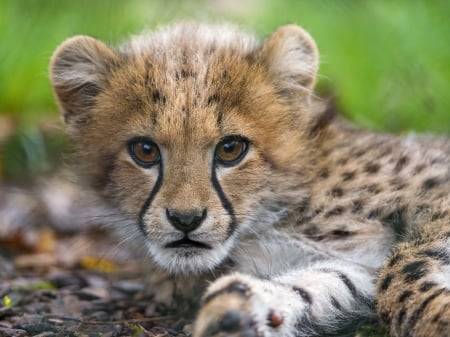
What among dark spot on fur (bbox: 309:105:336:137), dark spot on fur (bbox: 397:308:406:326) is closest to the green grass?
dark spot on fur (bbox: 309:105:336:137)

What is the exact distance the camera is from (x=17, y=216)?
7.64 m

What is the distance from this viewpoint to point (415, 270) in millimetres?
4109

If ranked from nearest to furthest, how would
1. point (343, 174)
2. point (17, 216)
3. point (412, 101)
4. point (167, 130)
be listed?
point (167, 130)
point (343, 174)
point (17, 216)
point (412, 101)

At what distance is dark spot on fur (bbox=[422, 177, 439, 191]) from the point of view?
4773 mm

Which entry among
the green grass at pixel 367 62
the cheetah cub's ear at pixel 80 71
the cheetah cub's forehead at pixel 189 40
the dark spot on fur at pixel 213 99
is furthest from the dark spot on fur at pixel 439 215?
the green grass at pixel 367 62

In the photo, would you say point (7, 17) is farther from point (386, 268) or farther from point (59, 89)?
point (386, 268)

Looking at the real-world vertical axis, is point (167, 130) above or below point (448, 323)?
above

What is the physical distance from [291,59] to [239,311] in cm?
181

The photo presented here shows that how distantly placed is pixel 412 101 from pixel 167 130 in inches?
180

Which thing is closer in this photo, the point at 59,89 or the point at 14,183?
the point at 59,89

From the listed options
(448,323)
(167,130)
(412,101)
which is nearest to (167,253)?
(167,130)

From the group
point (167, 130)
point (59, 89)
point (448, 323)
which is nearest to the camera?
point (448, 323)

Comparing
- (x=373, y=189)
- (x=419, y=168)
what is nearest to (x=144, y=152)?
(x=373, y=189)

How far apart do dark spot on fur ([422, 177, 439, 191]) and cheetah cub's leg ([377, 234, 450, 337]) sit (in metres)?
0.43
